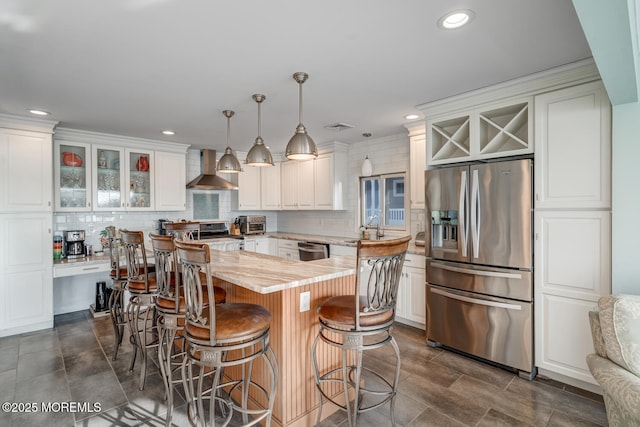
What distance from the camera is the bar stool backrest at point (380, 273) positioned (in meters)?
1.68

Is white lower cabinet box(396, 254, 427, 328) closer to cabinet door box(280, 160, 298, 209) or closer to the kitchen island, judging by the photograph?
A: the kitchen island

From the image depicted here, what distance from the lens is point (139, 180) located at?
4668 mm

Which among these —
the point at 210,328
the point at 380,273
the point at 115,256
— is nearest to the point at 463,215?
the point at 380,273

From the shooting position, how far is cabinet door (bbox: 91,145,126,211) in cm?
429

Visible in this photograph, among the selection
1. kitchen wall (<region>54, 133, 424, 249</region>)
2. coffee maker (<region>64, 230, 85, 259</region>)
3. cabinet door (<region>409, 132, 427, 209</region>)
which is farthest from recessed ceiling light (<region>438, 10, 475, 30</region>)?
coffee maker (<region>64, 230, 85, 259</region>)

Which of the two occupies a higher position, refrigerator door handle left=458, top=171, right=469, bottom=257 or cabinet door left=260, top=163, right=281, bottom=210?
cabinet door left=260, top=163, right=281, bottom=210

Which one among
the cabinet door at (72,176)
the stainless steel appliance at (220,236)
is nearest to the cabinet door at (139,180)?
the cabinet door at (72,176)

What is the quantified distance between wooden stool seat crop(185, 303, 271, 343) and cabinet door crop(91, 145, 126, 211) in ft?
11.6

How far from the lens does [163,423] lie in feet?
6.81

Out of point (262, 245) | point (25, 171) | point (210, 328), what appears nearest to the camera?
point (210, 328)

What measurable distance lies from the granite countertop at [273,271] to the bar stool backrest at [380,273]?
27 centimetres

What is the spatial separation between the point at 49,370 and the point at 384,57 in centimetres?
381

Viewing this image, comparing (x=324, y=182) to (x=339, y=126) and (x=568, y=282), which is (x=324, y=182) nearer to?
(x=339, y=126)

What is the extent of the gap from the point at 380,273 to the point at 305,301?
1.89 feet
